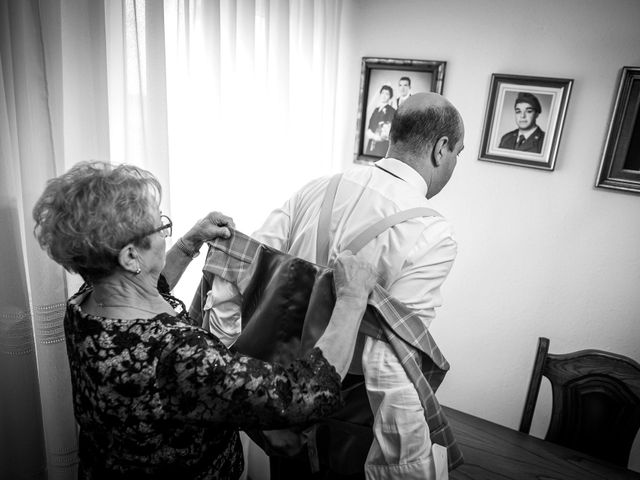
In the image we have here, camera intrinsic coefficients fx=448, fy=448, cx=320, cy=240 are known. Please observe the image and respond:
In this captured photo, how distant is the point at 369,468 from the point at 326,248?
0.51 meters

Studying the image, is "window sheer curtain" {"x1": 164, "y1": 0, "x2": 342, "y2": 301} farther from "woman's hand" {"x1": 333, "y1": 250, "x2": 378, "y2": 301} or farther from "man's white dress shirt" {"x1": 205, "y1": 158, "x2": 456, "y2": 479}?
"woman's hand" {"x1": 333, "y1": 250, "x2": 378, "y2": 301}

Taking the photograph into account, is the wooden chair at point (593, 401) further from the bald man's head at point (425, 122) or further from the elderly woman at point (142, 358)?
the elderly woman at point (142, 358)

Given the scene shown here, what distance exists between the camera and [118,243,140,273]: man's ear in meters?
0.80

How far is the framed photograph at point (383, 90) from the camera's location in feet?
7.28

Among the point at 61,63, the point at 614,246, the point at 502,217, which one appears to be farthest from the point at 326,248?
the point at 614,246

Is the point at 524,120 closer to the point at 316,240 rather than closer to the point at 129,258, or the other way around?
the point at 316,240

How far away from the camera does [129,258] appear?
812mm

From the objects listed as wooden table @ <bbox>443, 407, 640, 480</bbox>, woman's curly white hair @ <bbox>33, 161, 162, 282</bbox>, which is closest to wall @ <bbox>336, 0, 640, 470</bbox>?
wooden table @ <bbox>443, 407, 640, 480</bbox>

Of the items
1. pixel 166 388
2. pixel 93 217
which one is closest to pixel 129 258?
pixel 93 217

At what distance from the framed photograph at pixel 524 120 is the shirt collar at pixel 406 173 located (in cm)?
110

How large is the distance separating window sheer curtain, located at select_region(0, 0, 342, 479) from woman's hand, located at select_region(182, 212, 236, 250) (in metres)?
0.32

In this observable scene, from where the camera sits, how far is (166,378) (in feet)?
2.43

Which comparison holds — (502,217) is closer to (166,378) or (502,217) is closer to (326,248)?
(326,248)

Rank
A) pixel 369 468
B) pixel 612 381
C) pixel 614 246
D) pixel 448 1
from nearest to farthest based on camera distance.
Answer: pixel 369 468
pixel 612 381
pixel 614 246
pixel 448 1
